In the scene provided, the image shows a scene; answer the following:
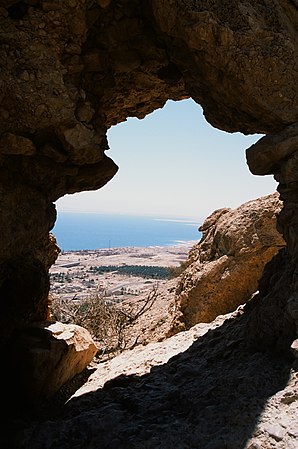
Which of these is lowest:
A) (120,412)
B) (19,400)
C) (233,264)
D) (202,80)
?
(19,400)

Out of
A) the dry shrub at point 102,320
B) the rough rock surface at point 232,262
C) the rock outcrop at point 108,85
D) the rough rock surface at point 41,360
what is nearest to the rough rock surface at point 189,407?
the rough rock surface at point 41,360

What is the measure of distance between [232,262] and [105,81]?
6.77 metres

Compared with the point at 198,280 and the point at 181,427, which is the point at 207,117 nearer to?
the point at 181,427

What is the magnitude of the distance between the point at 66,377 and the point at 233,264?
5919 millimetres

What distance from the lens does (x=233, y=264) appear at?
37.3 feet

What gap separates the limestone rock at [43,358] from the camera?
636 cm

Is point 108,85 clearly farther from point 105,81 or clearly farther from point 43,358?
point 43,358

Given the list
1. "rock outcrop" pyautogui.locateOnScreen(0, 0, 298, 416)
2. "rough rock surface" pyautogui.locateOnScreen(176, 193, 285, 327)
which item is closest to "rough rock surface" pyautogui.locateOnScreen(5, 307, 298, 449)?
"rock outcrop" pyautogui.locateOnScreen(0, 0, 298, 416)

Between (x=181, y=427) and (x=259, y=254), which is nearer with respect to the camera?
(x=181, y=427)

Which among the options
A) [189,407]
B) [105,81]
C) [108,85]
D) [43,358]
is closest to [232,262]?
[43,358]

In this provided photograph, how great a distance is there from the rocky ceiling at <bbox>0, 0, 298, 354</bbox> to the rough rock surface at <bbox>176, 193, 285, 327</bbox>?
4526 mm

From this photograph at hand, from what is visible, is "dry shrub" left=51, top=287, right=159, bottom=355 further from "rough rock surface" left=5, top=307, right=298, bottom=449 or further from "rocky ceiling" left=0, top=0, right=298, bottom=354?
"rocky ceiling" left=0, top=0, right=298, bottom=354

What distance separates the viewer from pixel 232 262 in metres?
11.4

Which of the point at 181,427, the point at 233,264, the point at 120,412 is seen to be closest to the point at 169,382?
the point at 120,412
